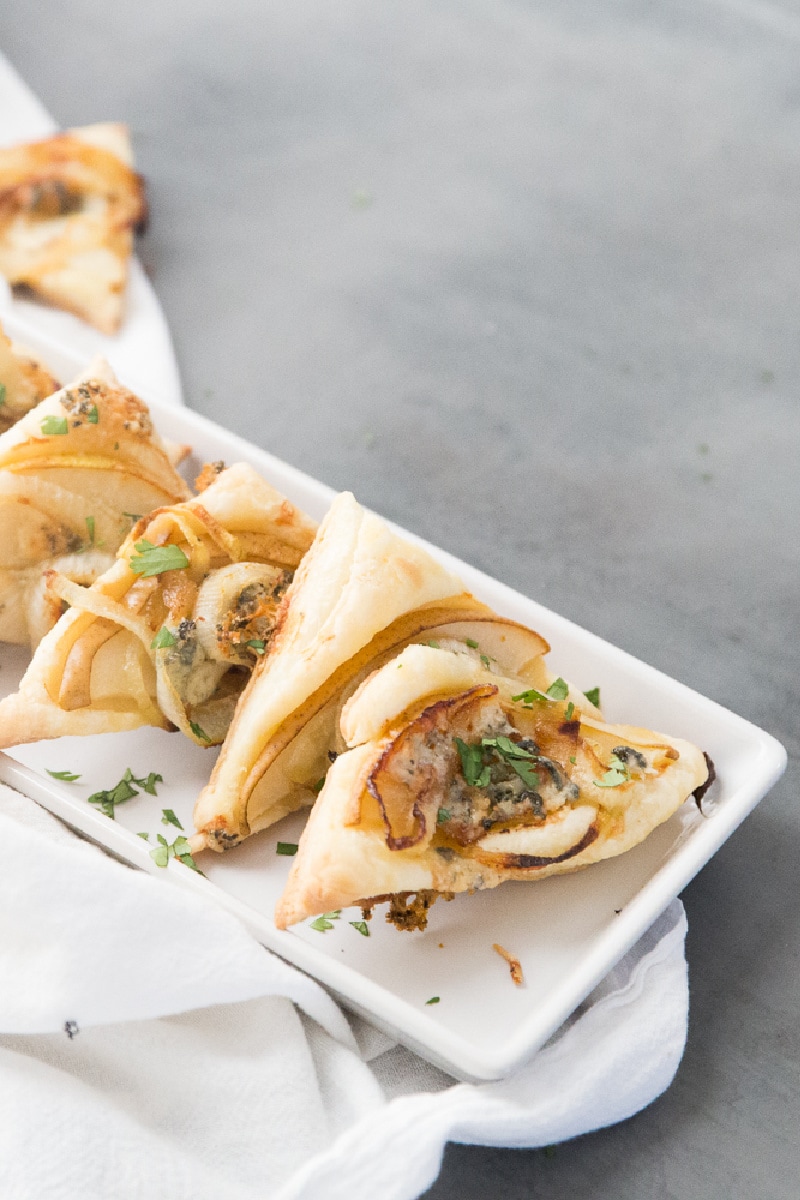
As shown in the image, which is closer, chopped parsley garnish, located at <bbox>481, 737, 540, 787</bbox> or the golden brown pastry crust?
chopped parsley garnish, located at <bbox>481, 737, 540, 787</bbox>

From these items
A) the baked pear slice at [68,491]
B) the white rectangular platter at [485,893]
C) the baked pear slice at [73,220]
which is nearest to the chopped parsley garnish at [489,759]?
the white rectangular platter at [485,893]

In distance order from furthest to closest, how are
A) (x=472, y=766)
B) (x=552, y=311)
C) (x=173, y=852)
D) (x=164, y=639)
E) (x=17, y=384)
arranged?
1. (x=552, y=311)
2. (x=17, y=384)
3. (x=164, y=639)
4. (x=173, y=852)
5. (x=472, y=766)

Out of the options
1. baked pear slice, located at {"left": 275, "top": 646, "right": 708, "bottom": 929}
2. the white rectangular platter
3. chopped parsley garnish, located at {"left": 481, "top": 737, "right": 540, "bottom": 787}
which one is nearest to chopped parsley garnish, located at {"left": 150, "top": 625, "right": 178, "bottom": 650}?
the white rectangular platter

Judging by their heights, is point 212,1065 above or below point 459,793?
below

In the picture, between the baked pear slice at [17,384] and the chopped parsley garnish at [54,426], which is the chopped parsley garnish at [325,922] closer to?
the chopped parsley garnish at [54,426]

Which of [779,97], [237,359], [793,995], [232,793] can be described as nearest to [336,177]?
[237,359]

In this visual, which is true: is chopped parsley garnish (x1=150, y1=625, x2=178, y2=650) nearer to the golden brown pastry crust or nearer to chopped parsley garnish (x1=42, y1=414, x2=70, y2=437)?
the golden brown pastry crust

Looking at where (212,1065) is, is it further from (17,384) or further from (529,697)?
(17,384)

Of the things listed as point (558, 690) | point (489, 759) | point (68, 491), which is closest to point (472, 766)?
point (489, 759)
